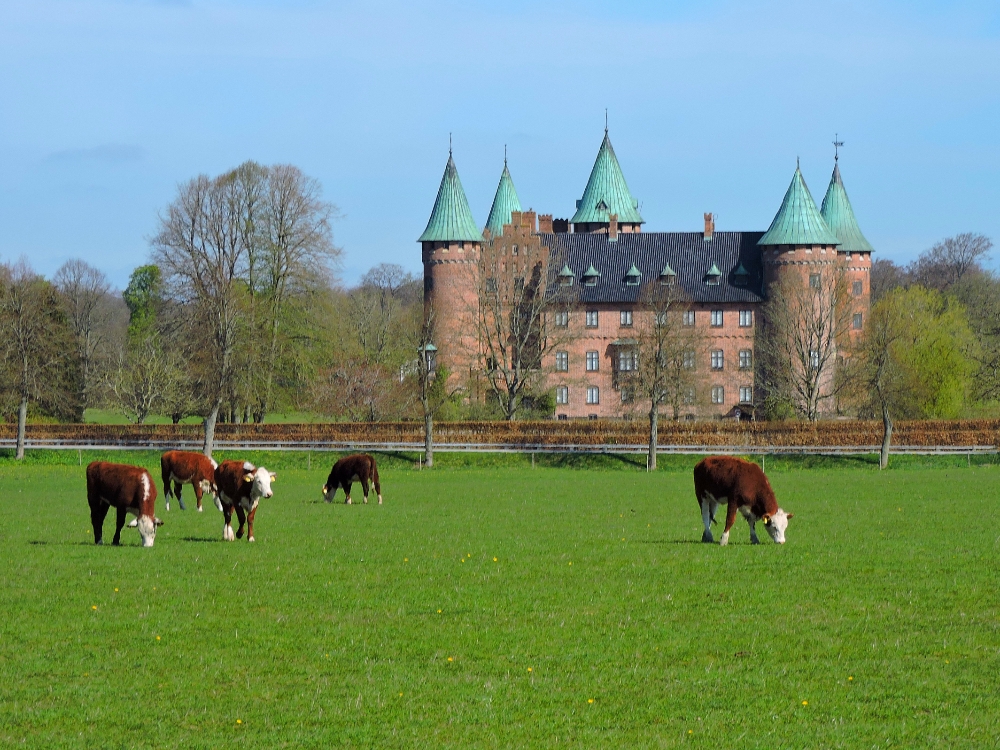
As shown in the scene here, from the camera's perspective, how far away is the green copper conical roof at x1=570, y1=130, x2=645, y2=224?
108188 millimetres

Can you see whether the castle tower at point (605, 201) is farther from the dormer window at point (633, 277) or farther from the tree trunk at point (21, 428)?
the tree trunk at point (21, 428)

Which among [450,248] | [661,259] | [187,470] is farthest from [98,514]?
[661,259]

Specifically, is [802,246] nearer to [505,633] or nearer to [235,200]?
[235,200]

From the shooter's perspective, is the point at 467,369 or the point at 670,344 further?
the point at 467,369

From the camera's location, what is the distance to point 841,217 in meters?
98.3

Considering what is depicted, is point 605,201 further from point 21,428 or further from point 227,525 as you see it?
point 227,525

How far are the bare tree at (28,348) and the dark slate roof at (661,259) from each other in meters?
37.8

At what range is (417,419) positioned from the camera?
69375mm

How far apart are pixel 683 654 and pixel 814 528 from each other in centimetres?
1164

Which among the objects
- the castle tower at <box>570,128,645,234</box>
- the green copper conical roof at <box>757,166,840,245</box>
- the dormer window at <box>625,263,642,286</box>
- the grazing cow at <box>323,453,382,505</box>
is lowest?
the grazing cow at <box>323,453,382,505</box>

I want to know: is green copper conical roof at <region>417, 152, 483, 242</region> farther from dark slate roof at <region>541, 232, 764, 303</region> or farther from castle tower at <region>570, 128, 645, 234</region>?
castle tower at <region>570, 128, 645, 234</region>

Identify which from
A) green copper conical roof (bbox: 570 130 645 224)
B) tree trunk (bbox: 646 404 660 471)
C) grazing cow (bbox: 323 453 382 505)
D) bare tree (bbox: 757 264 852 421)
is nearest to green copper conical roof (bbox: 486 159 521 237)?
green copper conical roof (bbox: 570 130 645 224)

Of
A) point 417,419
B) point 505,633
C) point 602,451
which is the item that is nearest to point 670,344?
point 602,451

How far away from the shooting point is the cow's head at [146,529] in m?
20.8
